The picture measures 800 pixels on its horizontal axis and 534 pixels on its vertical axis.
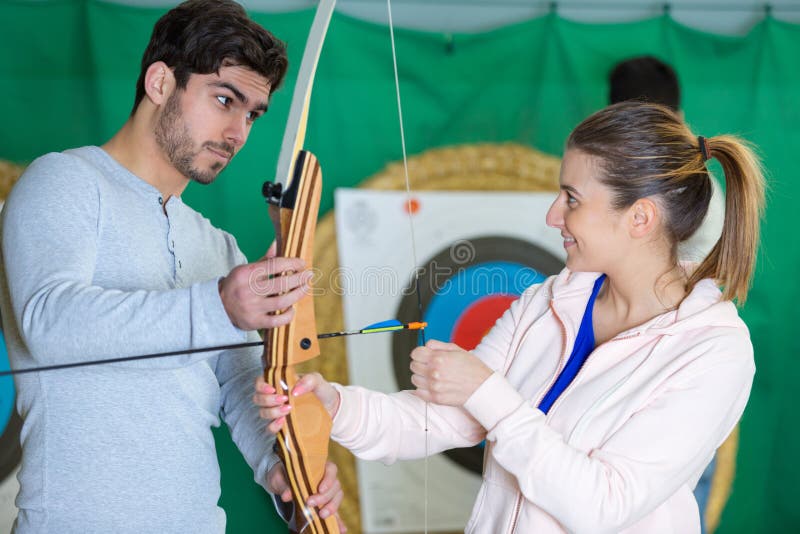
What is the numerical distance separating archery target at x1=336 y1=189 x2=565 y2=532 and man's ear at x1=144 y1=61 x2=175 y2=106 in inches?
45.2

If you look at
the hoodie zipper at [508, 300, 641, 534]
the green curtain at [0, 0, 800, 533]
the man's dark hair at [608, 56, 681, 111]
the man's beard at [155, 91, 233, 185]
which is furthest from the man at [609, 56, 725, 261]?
the man's beard at [155, 91, 233, 185]

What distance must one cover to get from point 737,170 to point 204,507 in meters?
0.91

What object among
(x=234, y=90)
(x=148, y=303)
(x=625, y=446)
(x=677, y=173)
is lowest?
(x=625, y=446)

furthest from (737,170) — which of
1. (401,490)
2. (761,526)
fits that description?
(761,526)

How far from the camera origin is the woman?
3.35 feet

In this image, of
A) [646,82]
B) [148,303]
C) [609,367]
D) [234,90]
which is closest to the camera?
[148,303]

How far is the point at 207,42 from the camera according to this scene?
1.22 meters

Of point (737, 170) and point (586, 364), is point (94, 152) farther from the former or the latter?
point (737, 170)

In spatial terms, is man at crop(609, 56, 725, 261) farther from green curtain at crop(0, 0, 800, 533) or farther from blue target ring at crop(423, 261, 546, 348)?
blue target ring at crop(423, 261, 546, 348)

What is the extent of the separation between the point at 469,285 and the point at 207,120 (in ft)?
4.61

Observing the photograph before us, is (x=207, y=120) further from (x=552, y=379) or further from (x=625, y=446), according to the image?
(x=625, y=446)

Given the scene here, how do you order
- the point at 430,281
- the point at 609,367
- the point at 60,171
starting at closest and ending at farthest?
the point at 60,171 < the point at 609,367 < the point at 430,281

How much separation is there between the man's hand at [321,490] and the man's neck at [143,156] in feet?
1.45

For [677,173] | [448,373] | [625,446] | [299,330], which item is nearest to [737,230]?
[677,173]
